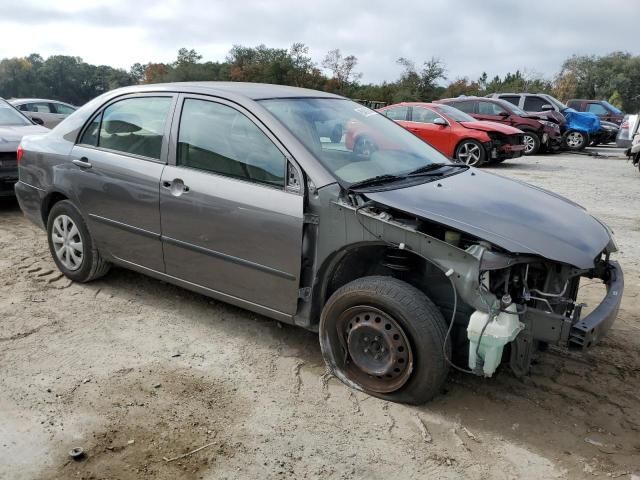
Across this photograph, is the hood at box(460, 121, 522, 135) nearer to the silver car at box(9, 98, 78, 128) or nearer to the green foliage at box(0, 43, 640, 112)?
the silver car at box(9, 98, 78, 128)

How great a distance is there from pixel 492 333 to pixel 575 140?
17492 mm

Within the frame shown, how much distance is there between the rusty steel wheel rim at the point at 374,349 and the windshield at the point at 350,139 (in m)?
0.80

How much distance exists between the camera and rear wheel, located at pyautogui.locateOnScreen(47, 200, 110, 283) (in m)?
4.41

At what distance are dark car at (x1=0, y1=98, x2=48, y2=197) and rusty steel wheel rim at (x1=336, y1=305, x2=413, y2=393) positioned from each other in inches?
215

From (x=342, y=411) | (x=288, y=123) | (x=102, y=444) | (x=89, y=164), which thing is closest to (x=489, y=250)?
(x=342, y=411)

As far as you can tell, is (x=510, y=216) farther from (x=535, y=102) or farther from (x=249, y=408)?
(x=535, y=102)

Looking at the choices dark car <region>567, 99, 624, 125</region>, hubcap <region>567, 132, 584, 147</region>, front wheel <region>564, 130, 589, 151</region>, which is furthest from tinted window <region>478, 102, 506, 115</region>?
dark car <region>567, 99, 624, 125</region>

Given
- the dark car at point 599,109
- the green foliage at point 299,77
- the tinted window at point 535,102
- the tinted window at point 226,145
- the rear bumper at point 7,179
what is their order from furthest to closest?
1. the green foliage at point 299,77
2. the dark car at point 599,109
3. the tinted window at point 535,102
4. the rear bumper at point 7,179
5. the tinted window at point 226,145

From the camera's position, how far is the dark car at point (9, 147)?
6.68m

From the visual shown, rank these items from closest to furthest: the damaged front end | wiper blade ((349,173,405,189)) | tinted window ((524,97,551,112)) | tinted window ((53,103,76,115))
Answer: the damaged front end
wiper blade ((349,173,405,189))
tinted window ((53,103,76,115))
tinted window ((524,97,551,112))

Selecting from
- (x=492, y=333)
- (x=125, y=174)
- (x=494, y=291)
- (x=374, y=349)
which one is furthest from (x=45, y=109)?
(x=492, y=333)

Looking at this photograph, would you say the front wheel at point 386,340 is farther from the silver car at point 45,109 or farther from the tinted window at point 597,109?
the tinted window at point 597,109

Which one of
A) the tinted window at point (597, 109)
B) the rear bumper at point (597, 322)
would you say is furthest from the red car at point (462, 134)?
the tinted window at point (597, 109)

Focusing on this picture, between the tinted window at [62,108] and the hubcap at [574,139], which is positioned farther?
the hubcap at [574,139]
